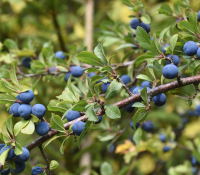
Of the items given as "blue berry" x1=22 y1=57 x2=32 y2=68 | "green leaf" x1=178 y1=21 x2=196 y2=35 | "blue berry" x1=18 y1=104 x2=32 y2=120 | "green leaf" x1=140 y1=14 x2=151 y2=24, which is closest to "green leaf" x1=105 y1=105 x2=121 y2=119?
"blue berry" x1=18 y1=104 x2=32 y2=120

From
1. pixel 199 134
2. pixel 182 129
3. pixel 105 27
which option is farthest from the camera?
pixel 182 129

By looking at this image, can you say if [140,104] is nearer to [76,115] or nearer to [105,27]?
[76,115]

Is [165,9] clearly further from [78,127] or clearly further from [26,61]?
[26,61]

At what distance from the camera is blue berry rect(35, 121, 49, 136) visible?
746mm

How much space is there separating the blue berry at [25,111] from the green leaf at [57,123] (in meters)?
0.09

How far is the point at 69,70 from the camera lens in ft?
3.78

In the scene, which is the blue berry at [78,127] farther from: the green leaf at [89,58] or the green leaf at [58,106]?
the green leaf at [89,58]

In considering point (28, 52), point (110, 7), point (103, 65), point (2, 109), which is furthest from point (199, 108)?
point (110, 7)

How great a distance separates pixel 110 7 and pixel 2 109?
1.86 metres

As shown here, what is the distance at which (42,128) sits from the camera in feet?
2.46

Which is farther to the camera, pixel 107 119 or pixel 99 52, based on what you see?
pixel 107 119

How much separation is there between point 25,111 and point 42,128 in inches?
3.2

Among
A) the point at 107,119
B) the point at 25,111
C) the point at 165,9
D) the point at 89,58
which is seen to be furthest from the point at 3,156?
the point at 107,119

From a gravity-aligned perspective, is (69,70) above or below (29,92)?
below
